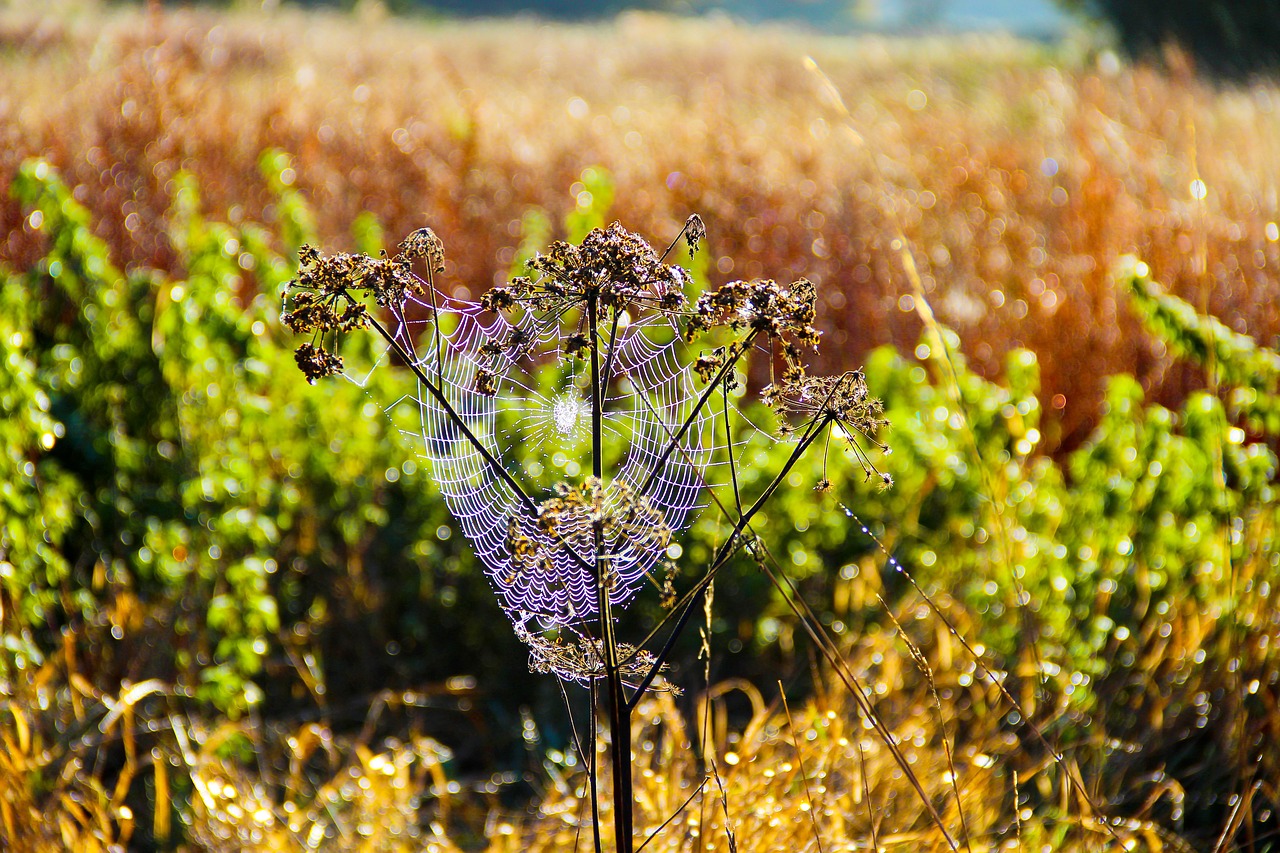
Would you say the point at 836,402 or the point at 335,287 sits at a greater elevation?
the point at 335,287

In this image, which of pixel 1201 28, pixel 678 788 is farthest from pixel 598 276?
pixel 1201 28

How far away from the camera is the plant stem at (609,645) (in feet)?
3.66

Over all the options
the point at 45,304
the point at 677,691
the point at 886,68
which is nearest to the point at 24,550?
the point at 45,304

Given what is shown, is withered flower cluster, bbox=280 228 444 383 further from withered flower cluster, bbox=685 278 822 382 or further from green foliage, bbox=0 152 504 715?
green foliage, bbox=0 152 504 715

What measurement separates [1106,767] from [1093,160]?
3872mm

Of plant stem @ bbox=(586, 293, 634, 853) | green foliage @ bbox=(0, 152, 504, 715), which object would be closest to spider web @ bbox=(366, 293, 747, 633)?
green foliage @ bbox=(0, 152, 504, 715)

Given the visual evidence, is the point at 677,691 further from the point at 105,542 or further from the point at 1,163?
the point at 1,163

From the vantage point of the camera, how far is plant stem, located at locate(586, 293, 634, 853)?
3.66 ft

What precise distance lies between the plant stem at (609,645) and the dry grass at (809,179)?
2154 mm

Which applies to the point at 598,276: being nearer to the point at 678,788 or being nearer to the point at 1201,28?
the point at 678,788

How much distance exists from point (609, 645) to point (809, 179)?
4585 millimetres

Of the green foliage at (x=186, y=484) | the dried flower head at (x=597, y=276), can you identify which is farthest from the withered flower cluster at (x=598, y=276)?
the green foliage at (x=186, y=484)

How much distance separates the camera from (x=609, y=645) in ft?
3.86

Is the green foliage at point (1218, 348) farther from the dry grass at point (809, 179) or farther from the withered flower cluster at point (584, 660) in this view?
the withered flower cluster at point (584, 660)
